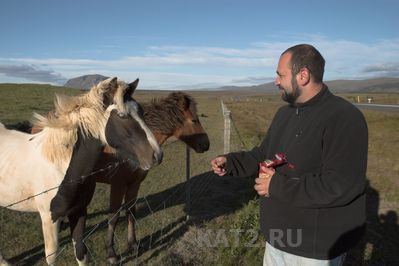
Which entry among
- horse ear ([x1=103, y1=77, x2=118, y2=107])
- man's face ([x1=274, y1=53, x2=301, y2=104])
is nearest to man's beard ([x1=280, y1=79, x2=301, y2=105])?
man's face ([x1=274, y1=53, x2=301, y2=104])

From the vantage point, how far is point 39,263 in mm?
5062

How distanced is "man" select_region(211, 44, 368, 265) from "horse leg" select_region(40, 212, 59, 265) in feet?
7.74

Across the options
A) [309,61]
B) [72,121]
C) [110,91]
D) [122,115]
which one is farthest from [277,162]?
[72,121]

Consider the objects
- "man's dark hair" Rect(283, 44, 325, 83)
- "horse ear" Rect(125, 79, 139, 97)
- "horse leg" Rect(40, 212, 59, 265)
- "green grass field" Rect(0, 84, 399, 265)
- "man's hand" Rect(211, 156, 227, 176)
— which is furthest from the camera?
"green grass field" Rect(0, 84, 399, 265)

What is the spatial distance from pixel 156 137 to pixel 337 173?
154 inches

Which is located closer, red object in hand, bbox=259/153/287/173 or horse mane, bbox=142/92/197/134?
red object in hand, bbox=259/153/287/173

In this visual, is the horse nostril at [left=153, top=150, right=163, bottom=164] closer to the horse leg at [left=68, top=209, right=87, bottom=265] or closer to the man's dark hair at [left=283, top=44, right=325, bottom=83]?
the horse leg at [left=68, top=209, right=87, bottom=265]

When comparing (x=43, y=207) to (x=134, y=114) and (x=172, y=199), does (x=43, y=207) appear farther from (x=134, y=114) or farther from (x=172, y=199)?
(x=172, y=199)

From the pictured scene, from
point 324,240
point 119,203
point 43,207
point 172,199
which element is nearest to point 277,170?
point 324,240

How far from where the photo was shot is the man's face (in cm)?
233

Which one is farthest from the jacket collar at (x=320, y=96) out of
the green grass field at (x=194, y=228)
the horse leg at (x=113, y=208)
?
the horse leg at (x=113, y=208)

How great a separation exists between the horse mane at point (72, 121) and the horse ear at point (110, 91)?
0.11 feet

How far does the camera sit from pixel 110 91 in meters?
3.32

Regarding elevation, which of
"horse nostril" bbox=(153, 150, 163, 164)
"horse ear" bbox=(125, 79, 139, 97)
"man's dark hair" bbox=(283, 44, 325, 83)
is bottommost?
"horse nostril" bbox=(153, 150, 163, 164)
